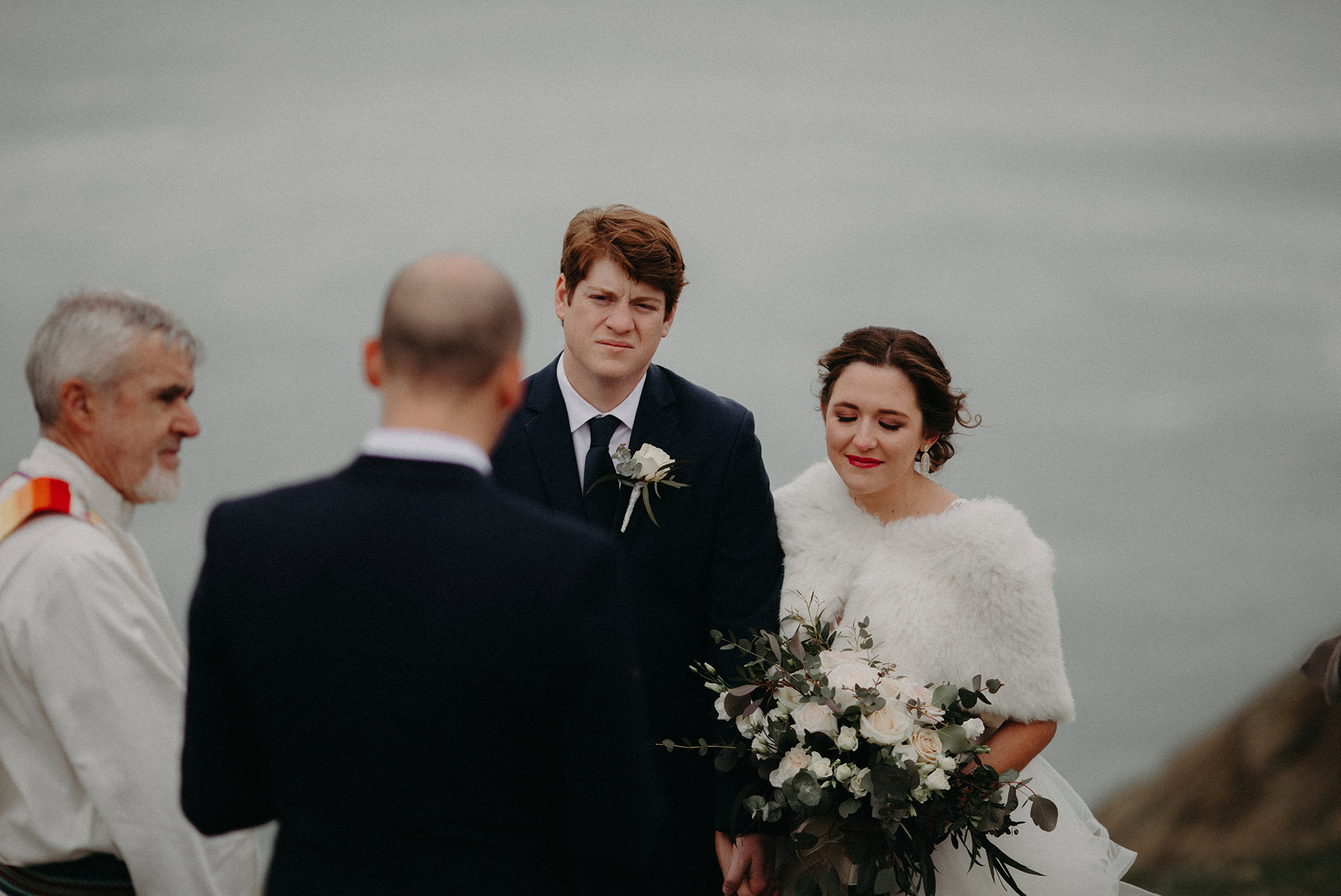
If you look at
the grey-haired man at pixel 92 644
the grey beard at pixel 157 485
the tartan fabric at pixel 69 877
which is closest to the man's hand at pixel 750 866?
→ the grey-haired man at pixel 92 644

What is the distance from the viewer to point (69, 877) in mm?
1973

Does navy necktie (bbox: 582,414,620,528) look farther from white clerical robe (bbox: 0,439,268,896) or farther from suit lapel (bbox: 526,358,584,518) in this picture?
white clerical robe (bbox: 0,439,268,896)

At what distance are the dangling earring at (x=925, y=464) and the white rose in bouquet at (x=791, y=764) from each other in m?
0.88

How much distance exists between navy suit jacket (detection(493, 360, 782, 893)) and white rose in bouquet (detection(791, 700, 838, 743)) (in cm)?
35

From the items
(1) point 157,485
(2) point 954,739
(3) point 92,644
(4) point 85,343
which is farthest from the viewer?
(2) point 954,739

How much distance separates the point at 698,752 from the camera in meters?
2.69

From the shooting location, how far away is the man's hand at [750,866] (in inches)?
99.9

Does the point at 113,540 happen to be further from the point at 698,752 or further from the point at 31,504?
the point at 698,752

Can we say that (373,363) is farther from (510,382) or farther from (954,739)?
(954,739)

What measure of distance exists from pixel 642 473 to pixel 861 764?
843 millimetres

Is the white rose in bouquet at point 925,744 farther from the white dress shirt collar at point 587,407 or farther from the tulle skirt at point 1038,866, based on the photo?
the white dress shirt collar at point 587,407

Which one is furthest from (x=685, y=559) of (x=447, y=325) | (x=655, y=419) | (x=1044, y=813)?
(x=447, y=325)

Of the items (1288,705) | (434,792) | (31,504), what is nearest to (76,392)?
(31,504)

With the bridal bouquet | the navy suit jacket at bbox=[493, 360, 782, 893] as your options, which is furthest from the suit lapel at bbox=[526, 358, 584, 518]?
the bridal bouquet
